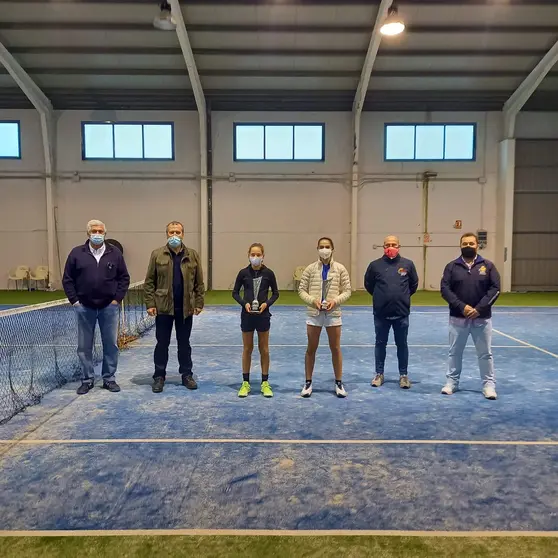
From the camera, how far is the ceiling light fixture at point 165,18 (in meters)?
13.3

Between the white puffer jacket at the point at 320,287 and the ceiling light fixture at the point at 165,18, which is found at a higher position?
the ceiling light fixture at the point at 165,18

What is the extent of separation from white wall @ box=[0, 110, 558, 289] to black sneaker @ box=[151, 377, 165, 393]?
13.2m

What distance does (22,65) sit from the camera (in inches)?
663

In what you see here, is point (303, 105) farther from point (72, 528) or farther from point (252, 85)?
point (72, 528)

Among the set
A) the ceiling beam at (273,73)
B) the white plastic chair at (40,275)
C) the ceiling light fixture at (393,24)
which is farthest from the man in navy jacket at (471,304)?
the white plastic chair at (40,275)

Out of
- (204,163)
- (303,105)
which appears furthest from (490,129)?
(204,163)

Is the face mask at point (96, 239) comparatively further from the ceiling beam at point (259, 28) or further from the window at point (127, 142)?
the window at point (127, 142)

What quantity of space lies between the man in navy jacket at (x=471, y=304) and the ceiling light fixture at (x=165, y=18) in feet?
35.4

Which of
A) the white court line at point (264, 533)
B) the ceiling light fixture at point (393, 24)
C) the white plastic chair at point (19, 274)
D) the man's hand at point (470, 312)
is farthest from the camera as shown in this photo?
the white plastic chair at point (19, 274)

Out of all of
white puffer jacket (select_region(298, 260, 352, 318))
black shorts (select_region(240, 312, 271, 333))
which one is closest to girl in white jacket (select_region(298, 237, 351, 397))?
white puffer jacket (select_region(298, 260, 352, 318))

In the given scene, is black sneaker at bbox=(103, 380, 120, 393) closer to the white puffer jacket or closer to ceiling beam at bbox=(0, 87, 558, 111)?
the white puffer jacket

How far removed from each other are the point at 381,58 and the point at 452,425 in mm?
14238

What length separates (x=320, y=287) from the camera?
6.07m

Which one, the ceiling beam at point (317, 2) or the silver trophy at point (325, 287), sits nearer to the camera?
the silver trophy at point (325, 287)
